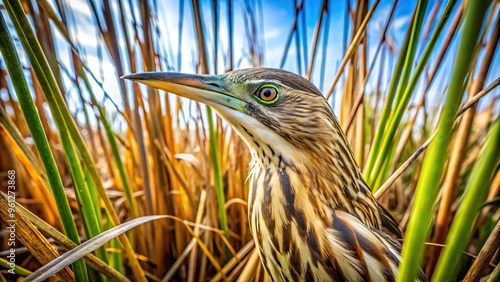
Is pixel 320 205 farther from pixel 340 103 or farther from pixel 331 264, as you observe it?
pixel 340 103

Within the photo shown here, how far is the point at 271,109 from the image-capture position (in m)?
0.60

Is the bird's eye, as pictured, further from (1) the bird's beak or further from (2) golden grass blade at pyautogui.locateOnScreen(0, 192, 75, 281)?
(2) golden grass blade at pyautogui.locateOnScreen(0, 192, 75, 281)

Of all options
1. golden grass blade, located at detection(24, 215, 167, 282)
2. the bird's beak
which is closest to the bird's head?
the bird's beak

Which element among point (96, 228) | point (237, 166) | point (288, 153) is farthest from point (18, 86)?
point (237, 166)

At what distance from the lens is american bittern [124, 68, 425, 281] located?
20.4 inches

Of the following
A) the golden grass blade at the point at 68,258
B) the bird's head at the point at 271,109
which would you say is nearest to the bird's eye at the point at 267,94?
the bird's head at the point at 271,109

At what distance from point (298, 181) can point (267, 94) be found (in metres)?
0.20

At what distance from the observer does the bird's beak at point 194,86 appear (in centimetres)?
52

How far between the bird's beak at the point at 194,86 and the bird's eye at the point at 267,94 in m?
0.04

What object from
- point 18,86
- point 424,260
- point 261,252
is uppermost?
point 18,86

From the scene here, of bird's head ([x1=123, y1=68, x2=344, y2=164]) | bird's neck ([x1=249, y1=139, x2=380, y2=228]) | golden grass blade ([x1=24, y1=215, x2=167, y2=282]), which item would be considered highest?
bird's head ([x1=123, y1=68, x2=344, y2=164])

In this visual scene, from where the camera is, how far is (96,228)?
0.54 meters

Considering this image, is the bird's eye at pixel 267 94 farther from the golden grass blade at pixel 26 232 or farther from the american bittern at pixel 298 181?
the golden grass blade at pixel 26 232

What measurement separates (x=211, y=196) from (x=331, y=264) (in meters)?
0.46
